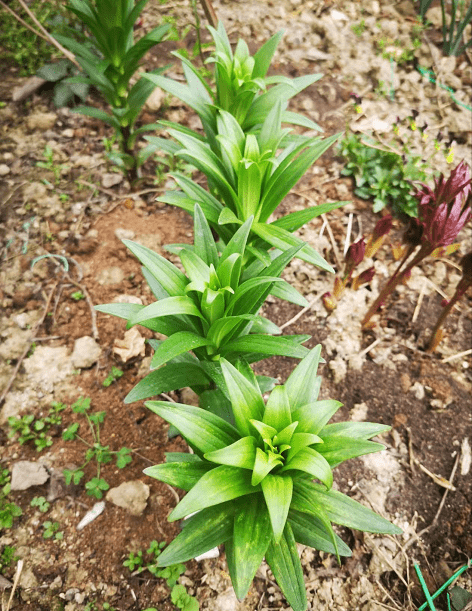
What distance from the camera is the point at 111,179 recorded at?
2.87 meters

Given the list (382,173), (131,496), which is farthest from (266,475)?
(382,173)

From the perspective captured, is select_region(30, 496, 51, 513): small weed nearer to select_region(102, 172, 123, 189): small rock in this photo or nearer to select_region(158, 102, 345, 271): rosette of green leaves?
select_region(158, 102, 345, 271): rosette of green leaves

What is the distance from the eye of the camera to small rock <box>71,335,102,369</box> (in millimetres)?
2197

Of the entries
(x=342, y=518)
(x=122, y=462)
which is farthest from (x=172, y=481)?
(x=122, y=462)

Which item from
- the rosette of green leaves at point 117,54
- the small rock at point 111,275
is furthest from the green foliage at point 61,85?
the small rock at point 111,275

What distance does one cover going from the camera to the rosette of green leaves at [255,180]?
1.62 meters

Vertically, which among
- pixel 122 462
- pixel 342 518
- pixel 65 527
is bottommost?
pixel 65 527

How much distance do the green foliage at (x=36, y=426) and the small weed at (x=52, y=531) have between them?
1.07 feet

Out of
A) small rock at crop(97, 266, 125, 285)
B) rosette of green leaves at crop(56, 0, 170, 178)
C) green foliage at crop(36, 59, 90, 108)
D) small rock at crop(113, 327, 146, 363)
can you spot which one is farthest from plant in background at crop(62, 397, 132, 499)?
green foliage at crop(36, 59, 90, 108)

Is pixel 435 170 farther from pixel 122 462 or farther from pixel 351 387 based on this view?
pixel 122 462

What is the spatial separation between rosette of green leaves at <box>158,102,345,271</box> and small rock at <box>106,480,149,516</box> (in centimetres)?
113

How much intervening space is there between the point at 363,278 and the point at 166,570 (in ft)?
5.37

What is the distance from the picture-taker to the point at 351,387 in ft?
7.27

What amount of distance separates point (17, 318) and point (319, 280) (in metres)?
1.71
